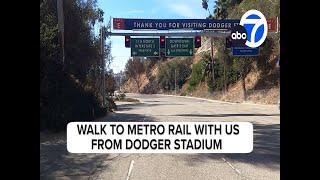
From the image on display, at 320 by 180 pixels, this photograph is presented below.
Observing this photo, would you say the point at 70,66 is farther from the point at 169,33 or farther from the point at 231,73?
the point at 231,73

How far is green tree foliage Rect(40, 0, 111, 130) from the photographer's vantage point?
1703 centimetres

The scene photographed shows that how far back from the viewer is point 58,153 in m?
11.3

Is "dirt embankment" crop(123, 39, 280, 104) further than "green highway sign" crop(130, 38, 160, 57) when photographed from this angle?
Yes

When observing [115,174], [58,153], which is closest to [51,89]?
[58,153]

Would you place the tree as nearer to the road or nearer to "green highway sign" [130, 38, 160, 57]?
"green highway sign" [130, 38, 160, 57]

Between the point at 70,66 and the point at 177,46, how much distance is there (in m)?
14.1
